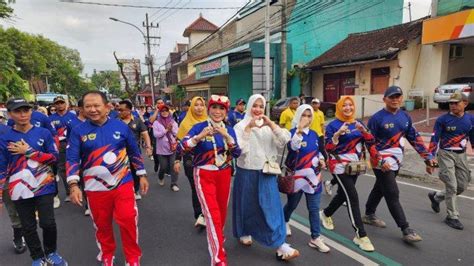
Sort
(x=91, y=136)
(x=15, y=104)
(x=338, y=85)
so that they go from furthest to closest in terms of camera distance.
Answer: (x=338, y=85)
(x=15, y=104)
(x=91, y=136)

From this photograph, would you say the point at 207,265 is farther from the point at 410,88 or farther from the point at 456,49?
the point at 456,49

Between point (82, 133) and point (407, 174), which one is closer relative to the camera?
point (82, 133)

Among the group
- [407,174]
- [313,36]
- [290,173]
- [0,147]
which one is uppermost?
[313,36]

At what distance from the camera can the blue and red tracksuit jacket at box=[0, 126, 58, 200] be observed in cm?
327

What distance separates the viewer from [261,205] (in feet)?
11.3

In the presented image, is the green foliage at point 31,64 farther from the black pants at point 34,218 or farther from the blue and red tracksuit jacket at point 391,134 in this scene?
the blue and red tracksuit jacket at point 391,134

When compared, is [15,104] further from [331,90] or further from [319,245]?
[331,90]

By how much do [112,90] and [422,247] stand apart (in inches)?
3834

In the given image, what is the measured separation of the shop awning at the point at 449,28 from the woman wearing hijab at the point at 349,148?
13.4 metres

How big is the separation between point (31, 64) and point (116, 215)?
41.7 meters

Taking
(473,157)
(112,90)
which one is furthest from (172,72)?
(112,90)

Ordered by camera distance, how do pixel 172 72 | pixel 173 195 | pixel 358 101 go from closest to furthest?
pixel 173 195, pixel 358 101, pixel 172 72

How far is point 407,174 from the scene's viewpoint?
7465 mm

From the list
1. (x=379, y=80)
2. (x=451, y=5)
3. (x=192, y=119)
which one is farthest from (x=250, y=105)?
(x=379, y=80)
